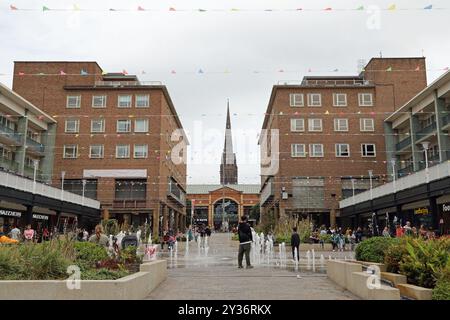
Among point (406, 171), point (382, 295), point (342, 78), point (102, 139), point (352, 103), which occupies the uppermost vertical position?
point (342, 78)

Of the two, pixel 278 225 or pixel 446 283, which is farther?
pixel 278 225

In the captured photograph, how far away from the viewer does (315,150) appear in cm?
5541

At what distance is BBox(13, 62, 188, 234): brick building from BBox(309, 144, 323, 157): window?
17291 mm

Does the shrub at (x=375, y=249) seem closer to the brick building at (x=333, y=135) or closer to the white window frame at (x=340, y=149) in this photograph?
the brick building at (x=333, y=135)

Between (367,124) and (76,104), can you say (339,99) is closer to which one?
(367,124)

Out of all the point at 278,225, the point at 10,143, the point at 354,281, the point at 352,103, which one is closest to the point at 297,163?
the point at 352,103

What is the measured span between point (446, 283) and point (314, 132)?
4884cm

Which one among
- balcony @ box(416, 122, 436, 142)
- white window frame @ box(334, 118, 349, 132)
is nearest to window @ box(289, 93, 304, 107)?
white window frame @ box(334, 118, 349, 132)

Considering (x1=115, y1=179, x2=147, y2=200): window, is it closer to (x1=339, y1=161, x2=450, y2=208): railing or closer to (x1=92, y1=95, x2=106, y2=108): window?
(x1=92, y1=95, x2=106, y2=108): window

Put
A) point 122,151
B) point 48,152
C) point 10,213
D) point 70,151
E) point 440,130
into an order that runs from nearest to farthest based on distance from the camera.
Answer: point 10,213
point 440,130
point 48,152
point 70,151
point 122,151

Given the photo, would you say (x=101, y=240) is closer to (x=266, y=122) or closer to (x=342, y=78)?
(x=342, y=78)

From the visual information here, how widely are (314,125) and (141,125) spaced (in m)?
20.1

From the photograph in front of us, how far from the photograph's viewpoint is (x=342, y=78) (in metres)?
60.3

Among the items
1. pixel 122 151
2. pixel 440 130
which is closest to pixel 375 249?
pixel 440 130
